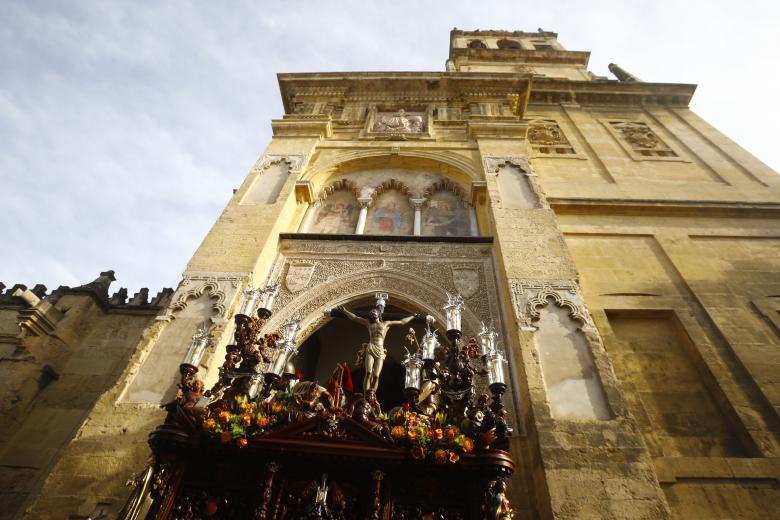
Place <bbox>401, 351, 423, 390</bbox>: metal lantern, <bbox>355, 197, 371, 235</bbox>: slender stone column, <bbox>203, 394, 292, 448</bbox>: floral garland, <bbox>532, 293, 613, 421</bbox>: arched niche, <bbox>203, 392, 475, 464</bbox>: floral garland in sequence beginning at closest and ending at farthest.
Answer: <bbox>203, 392, 475, 464</bbox>: floral garland, <bbox>203, 394, 292, 448</bbox>: floral garland, <bbox>401, 351, 423, 390</bbox>: metal lantern, <bbox>532, 293, 613, 421</bbox>: arched niche, <bbox>355, 197, 371, 235</bbox>: slender stone column

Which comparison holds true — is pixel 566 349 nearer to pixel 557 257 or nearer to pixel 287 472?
pixel 557 257

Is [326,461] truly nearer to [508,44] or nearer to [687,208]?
[687,208]

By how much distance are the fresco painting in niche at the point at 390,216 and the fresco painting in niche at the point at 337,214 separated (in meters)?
0.39

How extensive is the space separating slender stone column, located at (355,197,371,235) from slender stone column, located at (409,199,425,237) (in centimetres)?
99

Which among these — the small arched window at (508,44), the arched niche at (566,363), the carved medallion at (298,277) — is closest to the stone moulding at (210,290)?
the carved medallion at (298,277)

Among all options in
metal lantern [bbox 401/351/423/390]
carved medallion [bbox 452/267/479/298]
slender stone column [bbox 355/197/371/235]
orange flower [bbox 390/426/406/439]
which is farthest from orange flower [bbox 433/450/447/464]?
slender stone column [bbox 355/197/371/235]

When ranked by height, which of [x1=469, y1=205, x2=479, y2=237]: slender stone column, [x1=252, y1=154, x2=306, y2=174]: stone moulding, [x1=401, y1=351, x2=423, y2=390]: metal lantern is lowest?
[x1=401, y1=351, x2=423, y2=390]: metal lantern

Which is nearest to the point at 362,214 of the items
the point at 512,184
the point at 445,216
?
the point at 445,216

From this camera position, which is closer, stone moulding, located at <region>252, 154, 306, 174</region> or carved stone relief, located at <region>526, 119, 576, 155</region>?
stone moulding, located at <region>252, 154, 306, 174</region>

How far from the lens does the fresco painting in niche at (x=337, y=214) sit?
9.23 m

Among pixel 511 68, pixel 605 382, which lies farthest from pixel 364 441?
pixel 511 68

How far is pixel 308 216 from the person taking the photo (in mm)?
9391

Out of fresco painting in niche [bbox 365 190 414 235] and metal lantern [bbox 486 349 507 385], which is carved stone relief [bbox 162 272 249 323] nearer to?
fresco painting in niche [bbox 365 190 414 235]

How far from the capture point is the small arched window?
22.1 m
